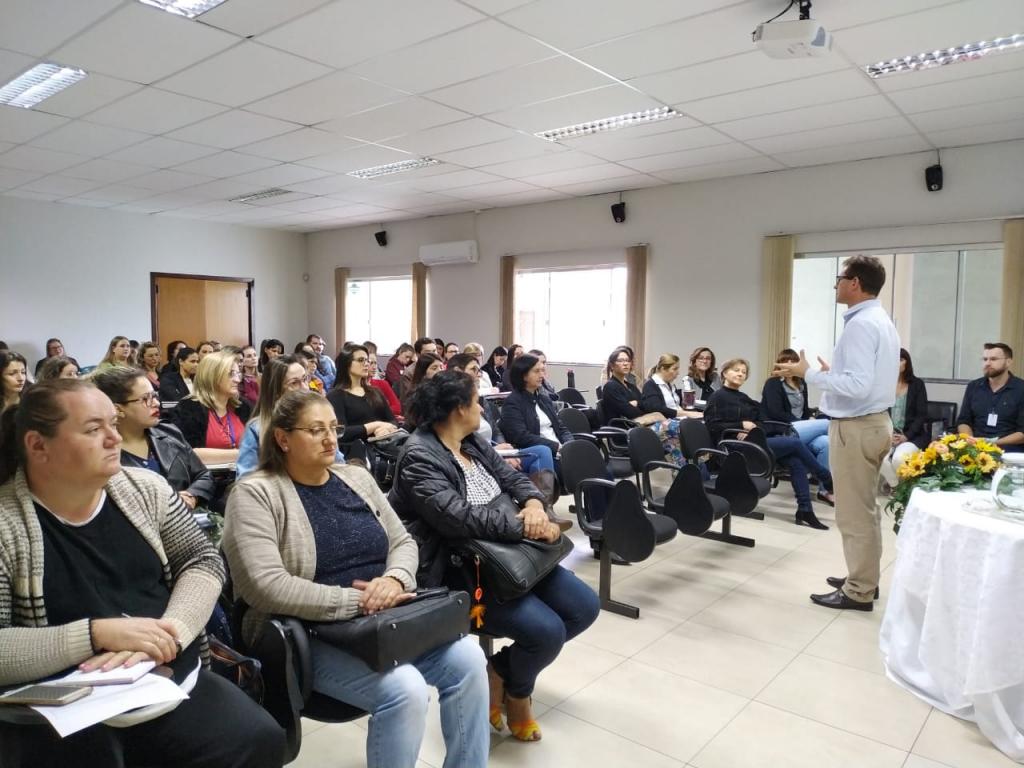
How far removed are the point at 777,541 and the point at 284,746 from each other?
382cm

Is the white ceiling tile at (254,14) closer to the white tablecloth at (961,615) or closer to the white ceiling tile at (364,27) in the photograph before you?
the white ceiling tile at (364,27)

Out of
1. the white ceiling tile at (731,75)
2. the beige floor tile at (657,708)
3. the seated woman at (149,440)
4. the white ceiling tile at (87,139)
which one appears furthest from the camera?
the white ceiling tile at (87,139)

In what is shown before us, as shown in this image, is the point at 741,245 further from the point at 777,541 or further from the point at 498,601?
the point at 498,601

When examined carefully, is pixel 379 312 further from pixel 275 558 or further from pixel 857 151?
pixel 275 558

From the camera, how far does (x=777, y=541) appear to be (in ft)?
15.1

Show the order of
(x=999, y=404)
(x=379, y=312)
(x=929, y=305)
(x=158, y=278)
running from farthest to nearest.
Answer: (x=379, y=312) → (x=158, y=278) → (x=929, y=305) → (x=999, y=404)

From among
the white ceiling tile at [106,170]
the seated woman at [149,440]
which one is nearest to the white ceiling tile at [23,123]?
the white ceiling tile at [106,170]

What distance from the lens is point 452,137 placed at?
582 cm

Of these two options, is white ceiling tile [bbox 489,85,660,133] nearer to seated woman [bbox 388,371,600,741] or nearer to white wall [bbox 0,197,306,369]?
seated woman [bbox 388,371,600,741]

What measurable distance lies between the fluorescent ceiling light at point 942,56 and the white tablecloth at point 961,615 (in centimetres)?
289

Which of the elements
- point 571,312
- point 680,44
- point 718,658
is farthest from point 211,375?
point 571,312

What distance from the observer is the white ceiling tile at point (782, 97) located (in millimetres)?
4527

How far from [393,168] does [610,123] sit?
2465mm

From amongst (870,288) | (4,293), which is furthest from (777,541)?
(4,293)
